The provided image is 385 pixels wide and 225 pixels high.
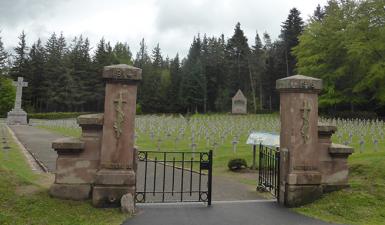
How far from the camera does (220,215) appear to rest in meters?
6.79

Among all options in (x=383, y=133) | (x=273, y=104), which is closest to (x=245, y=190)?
(x=383, y=133)

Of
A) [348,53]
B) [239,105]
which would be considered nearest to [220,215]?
[348,53]

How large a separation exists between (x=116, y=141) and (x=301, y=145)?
4.02 metres

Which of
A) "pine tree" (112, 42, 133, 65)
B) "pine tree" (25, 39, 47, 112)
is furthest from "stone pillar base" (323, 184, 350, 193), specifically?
"pine tree" (112, 42, 133, 65)

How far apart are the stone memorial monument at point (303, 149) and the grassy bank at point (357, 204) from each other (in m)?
0.30

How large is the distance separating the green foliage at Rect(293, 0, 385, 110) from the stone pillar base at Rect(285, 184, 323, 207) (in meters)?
32.8

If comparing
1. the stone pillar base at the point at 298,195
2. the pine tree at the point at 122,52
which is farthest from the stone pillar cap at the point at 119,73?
the pine tree at the point at 122,52

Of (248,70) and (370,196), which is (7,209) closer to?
(370,196)

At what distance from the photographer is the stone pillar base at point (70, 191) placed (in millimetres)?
6805

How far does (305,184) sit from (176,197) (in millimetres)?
3268

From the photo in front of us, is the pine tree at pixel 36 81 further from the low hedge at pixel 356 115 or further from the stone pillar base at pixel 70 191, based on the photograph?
the stone pillar base at pixel 70 191

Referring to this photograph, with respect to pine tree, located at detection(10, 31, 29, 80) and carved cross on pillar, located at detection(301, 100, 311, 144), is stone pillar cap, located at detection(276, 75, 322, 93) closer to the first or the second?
carved cross on pillar, located at detection(301, 100, 311, 144)

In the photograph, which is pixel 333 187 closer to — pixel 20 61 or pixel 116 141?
pixel 116 141

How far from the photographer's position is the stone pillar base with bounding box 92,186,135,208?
266 inches
